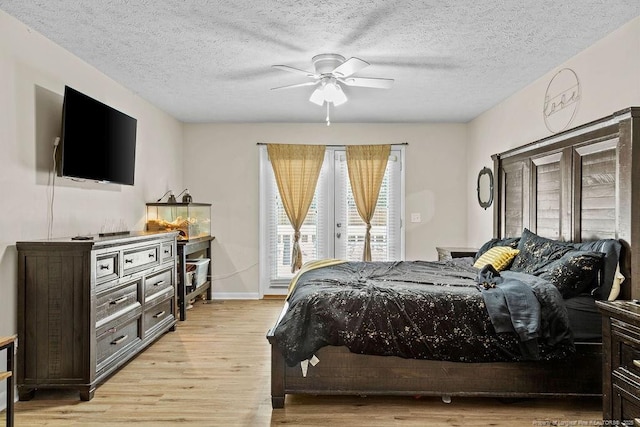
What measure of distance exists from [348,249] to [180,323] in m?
2.48

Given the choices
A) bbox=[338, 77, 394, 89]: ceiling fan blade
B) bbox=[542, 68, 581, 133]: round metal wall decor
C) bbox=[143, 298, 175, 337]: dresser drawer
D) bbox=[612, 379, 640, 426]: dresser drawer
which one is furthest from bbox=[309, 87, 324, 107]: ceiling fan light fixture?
bbox=[612, 379, 640, 426]: dresser drawer

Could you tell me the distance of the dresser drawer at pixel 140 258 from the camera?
3568 mm

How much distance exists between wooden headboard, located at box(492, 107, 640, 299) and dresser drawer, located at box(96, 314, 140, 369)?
3437 mm

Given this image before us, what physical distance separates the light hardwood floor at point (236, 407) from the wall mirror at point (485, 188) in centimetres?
279

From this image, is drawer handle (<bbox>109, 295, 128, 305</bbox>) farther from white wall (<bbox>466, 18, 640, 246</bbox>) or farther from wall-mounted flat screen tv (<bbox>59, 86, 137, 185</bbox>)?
white wall (<bbox>466, 18, 640, 246</bbox>)

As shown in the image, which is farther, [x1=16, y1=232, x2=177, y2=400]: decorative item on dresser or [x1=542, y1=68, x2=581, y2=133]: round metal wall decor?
[x1=542, y1=68, x2=581, y2=133]: round metal wall decor

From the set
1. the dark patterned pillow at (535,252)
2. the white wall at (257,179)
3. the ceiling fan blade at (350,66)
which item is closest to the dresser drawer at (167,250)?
the white wall at (257,179)

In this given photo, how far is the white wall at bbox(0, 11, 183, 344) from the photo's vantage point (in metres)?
2.87

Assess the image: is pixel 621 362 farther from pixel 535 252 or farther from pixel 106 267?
pixel 106 267

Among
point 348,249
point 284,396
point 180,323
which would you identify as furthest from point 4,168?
point 348,249

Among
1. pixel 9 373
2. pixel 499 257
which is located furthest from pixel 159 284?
pixel 499 257

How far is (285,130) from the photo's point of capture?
6344mm

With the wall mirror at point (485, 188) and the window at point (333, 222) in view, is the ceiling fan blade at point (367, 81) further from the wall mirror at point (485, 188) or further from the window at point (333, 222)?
the window at point (333, 222)

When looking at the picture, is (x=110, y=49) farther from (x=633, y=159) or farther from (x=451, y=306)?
(x=633, y=159)
